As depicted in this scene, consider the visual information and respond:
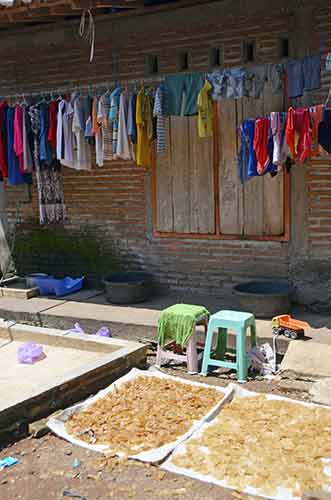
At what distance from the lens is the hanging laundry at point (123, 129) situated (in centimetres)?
758

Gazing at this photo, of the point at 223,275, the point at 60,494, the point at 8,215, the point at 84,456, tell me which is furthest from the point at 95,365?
the point at 8,215

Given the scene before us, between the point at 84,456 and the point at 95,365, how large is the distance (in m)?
1.25

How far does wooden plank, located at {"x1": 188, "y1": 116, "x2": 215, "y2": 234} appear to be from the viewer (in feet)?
26.2

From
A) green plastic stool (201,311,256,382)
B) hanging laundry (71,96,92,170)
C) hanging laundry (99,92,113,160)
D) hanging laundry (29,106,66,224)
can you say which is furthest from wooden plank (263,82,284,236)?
hanging laundry (29,106,66,224)

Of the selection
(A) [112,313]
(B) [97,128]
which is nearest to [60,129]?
(B) [97,128]

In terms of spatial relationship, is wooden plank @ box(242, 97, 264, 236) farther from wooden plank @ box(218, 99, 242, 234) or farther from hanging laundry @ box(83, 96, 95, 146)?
hanging laundry @ box(83, 96, 95, 146)

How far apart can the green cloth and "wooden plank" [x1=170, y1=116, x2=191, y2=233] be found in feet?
6.59

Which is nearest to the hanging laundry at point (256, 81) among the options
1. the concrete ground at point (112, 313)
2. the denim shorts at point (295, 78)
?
the denim shorts at point (295, 78)

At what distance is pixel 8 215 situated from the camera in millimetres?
9977

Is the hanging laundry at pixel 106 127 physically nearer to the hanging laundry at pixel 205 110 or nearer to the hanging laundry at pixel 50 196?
the hanging laundry at pixel 205 110

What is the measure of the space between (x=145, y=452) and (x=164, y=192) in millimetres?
4588

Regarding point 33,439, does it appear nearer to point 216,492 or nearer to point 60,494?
point 60,494

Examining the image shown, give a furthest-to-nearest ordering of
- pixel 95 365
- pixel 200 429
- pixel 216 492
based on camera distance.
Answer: pixel 95 365, pixel 200 429, pixel 216 492

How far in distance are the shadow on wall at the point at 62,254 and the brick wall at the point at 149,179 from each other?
171mm
